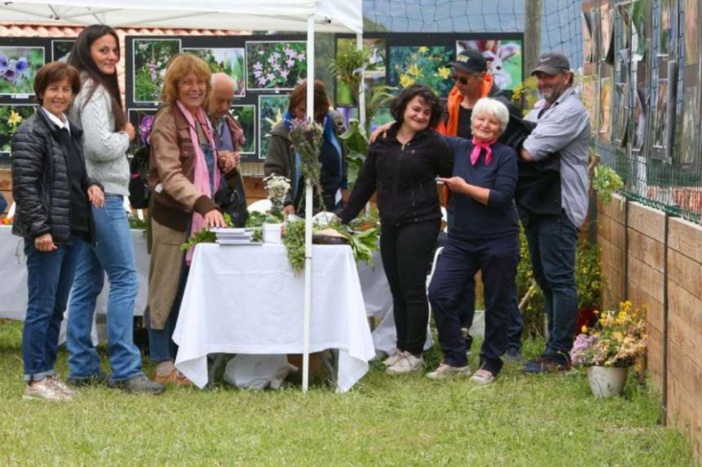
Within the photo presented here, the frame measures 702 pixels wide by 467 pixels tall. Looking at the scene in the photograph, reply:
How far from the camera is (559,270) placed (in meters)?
8.55

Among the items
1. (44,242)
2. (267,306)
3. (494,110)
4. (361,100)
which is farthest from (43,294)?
(361,100)

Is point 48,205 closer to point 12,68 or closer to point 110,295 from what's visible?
point 110,295

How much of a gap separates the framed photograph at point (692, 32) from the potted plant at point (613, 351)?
1.90 m

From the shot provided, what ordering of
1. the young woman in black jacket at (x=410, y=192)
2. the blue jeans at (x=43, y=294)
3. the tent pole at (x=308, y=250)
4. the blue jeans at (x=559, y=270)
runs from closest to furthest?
the blue jeans at (x=43, y=294)
the tent pole at (x=308, y=250)
the young woman in black jacket at (x=410, y=192)
the blue jeans at (x=559, y=270)

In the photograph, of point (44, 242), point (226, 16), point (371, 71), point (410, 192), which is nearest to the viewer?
point (44, 242)

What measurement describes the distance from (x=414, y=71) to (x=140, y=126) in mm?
2678

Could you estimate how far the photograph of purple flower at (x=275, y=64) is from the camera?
1080 centimetres

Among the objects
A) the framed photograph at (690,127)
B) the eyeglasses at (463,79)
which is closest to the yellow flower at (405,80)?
the eyeglasses at (463,79)

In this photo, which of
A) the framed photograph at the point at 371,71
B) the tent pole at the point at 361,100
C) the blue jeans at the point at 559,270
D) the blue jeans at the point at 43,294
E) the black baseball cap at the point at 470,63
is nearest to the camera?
the blue jeans at the point at 43,294

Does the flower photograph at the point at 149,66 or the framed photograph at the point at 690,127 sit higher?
the flower photograph at the point at 149,66

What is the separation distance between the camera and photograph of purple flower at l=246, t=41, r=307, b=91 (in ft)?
35.4

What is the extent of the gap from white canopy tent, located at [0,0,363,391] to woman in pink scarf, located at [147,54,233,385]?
43cm

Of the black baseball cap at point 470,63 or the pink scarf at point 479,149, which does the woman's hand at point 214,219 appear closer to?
the pink scarf at point 479,149

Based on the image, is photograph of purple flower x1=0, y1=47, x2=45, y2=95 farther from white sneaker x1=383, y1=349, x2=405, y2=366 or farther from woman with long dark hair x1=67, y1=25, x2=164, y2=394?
white sneaker x1=383, y1=349, x2=405, y2=366
